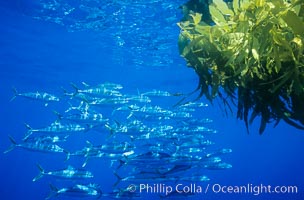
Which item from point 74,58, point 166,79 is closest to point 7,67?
point 74,58

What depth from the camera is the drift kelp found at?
199 cm

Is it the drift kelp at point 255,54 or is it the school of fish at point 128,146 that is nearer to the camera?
the drift kelp at point 255,54

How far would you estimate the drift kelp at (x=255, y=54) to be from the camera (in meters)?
1.99

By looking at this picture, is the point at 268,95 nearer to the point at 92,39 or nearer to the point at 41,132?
the point at 41,132

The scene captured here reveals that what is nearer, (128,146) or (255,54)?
(255,54)

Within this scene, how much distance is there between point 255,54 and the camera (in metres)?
2.00

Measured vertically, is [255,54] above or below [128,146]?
below

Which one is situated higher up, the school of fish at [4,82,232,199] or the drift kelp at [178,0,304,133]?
the school of fish at [4,82,232,199]

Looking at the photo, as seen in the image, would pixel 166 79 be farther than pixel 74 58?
Yes

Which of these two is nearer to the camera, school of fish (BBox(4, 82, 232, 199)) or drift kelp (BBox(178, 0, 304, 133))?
drift kelp (BBox(178, 0, 304, 133))

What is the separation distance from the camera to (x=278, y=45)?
2.05 m

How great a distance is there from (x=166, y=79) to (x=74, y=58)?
12.5m

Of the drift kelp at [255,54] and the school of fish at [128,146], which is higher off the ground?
the school of fish at [128,146]

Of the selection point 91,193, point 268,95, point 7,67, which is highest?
point 7,67
